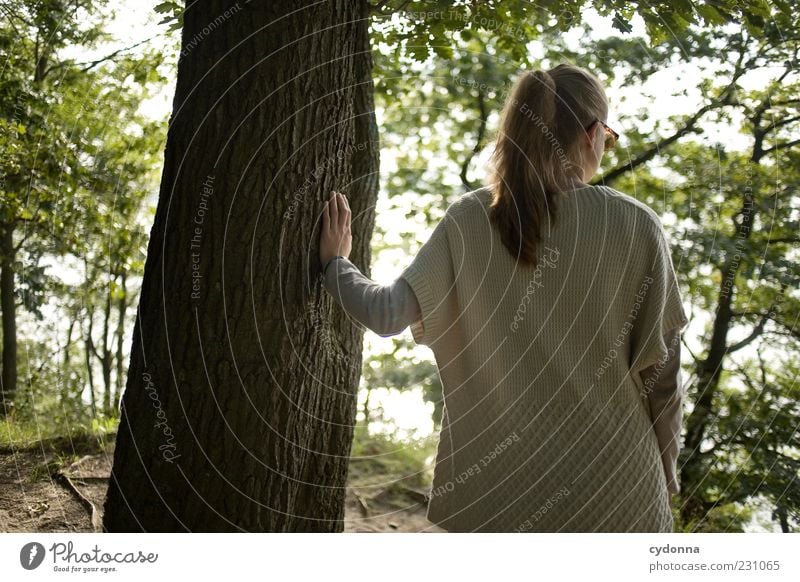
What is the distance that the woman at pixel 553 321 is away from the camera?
80.0 inches

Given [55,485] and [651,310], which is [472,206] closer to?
[651,310]

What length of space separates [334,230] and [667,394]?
1.14 m

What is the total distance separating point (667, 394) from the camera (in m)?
2.07

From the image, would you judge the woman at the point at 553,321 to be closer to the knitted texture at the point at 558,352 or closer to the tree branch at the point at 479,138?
the knitted texture at the point at 558,352

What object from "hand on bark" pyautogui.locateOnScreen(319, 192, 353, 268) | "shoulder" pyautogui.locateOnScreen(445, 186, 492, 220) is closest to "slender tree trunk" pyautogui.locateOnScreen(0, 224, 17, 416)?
"hand on bark" pyautogui.locateOnScreen(319, 192, 353, 268)

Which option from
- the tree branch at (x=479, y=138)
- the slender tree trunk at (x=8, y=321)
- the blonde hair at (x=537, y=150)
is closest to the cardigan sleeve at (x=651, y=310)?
the blonde hair at (x=537, y=150)

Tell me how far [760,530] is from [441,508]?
2357 millimetres

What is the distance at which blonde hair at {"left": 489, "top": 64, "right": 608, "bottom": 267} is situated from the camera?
2023 millimetres

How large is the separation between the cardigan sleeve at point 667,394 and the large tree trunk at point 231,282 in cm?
110

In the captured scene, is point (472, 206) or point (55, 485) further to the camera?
point (55, 485)

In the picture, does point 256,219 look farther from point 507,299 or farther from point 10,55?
point 10,55

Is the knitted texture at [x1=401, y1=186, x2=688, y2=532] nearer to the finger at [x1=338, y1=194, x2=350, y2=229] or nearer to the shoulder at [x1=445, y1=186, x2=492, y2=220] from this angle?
the shoulder at [x1=445, y1=186, x2=492, y2=220]

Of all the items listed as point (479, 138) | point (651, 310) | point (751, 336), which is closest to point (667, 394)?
point (651, 310)

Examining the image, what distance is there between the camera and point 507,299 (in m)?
2.08
